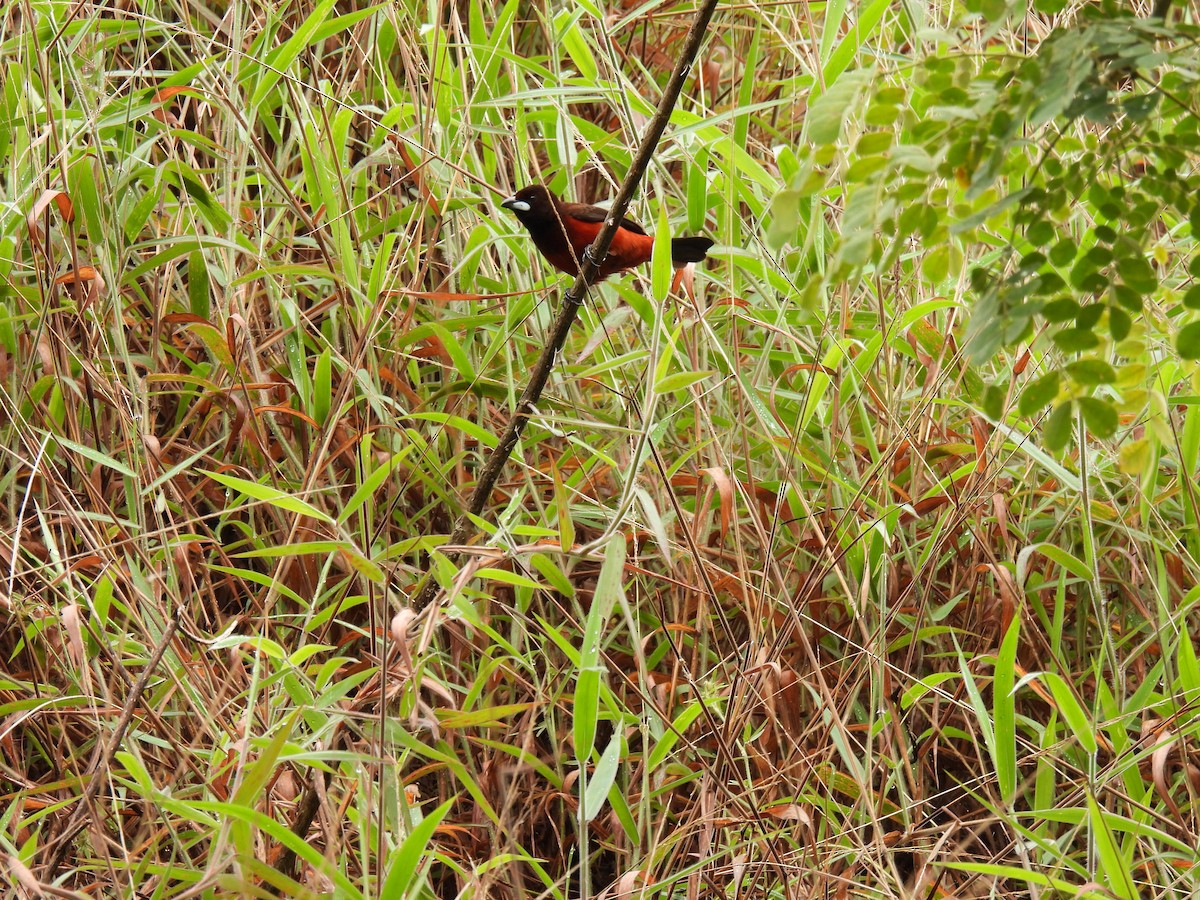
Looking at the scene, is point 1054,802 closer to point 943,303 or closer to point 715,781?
point 715,781

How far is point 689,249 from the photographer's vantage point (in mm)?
2691

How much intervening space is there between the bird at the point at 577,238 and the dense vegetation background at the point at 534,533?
0.07 metres

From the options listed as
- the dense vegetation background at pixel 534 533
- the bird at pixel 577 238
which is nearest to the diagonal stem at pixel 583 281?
the dense vegetation background at pixel 534 533

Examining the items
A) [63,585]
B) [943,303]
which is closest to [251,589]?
[63,585]

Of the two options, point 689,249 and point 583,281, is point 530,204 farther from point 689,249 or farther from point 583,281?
point 583,281

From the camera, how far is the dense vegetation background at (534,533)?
190 cm

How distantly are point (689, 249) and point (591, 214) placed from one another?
0.49 m

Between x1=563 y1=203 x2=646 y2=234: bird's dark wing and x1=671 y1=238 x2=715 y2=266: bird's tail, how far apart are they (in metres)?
0.33

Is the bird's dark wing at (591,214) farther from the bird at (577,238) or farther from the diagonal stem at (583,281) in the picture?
the diagonal stem at (583,281)

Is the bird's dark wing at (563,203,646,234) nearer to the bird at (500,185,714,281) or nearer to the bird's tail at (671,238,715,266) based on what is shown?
the bird at (500,185,714,281)

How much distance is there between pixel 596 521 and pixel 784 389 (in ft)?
1.83

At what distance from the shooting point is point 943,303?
2.29m

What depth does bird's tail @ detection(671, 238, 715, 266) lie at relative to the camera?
2670 mm

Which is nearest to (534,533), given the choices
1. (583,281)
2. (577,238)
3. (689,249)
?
(583,281)
